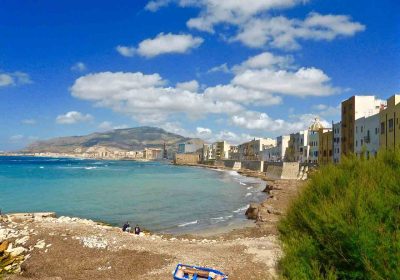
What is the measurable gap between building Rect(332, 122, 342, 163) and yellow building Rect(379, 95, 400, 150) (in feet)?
61.1

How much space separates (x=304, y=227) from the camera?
11.4 metres

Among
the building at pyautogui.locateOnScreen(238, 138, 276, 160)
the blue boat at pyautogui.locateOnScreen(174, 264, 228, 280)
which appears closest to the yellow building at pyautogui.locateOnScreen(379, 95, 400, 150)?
the blue boat at pyautogui.locateOnScreen(174, 264, 228, 280)

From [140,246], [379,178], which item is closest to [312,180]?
[379,178]

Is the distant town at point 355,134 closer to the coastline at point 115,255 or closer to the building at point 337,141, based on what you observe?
the building at point 337,141

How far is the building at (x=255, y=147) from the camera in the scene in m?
148

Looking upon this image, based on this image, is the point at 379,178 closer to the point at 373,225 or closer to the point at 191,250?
the point at 373,225

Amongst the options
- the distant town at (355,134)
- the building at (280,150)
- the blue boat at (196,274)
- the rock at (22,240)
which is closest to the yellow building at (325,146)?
the distant town at (355,134)

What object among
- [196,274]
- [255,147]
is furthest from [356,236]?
[255,147]

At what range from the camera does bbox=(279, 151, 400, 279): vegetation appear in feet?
24.7

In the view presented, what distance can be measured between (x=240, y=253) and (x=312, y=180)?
7.21 m

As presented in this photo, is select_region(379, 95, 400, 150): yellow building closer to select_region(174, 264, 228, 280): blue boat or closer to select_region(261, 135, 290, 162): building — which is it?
select_region(174, 264, 228, 280): blue boat

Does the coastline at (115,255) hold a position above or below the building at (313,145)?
below

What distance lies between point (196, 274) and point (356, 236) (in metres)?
7.07

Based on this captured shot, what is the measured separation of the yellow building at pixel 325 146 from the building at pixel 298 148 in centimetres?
1103
